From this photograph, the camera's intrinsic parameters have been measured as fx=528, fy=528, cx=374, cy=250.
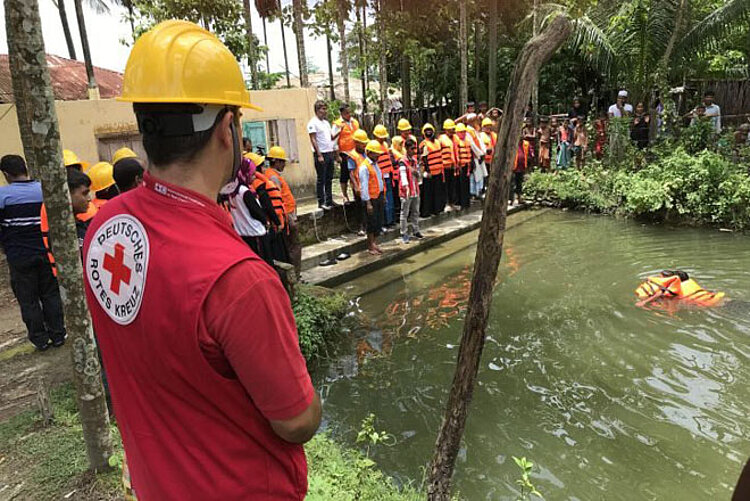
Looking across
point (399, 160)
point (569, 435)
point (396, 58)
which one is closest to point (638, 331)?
point (569, 435)

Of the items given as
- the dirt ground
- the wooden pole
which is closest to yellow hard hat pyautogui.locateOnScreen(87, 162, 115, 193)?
the dirt ground

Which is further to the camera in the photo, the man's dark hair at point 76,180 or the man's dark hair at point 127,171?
the man's dark hair at point 76,180

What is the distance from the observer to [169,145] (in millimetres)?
1183

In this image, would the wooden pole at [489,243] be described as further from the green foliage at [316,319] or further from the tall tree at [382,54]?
the tall tree at [382,54]

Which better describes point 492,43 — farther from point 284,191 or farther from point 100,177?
point 100,177

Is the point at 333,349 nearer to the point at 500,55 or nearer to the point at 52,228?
the point at 52,228

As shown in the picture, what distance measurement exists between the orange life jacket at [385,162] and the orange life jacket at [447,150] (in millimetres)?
1914

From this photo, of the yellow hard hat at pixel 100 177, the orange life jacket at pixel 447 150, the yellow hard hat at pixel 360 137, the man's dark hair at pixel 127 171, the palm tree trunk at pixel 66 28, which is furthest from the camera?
the palm tree trunk at pixel 66 28

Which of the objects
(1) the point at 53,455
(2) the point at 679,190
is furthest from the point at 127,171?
(2) the point at 679,190

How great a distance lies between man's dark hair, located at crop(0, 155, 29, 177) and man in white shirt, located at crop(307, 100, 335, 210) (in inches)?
196

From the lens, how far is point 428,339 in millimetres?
6105

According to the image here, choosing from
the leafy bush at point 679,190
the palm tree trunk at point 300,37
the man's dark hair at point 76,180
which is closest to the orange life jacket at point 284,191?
the man's dark hair at point 76,180

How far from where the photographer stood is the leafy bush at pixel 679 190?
1004 cm

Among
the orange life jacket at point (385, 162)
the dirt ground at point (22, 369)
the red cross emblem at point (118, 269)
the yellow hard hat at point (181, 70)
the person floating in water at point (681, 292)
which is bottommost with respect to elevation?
the person floating in water at point (681, 292)
